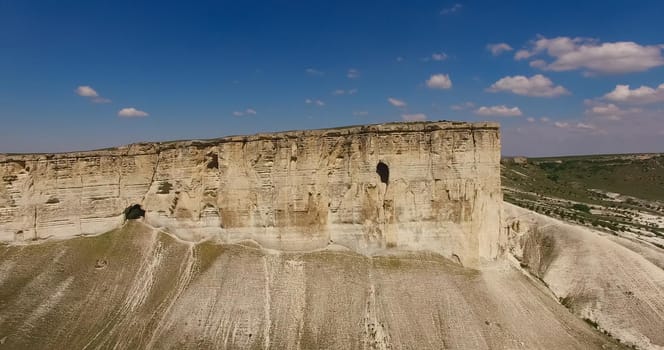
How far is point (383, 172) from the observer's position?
32.3 metres

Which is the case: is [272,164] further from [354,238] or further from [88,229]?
[88,229]

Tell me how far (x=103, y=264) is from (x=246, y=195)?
10682 mm

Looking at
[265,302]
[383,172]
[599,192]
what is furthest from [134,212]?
[599,192]

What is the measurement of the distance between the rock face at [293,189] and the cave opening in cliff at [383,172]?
9cm

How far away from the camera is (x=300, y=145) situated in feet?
107

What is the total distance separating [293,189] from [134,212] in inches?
526

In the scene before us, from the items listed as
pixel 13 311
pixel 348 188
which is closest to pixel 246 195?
pixel 348 188

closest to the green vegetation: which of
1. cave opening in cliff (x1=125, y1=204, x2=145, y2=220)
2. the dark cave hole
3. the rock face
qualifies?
the rock face

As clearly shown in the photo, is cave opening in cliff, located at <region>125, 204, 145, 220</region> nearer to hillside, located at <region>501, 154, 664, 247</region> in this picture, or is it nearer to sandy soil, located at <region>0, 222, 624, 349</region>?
sandy soil, located at <region>0, 222, 624, 349</region>

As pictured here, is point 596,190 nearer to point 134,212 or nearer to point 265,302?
point 265,302

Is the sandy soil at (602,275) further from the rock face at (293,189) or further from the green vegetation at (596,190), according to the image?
the green vegetation at (596,190)

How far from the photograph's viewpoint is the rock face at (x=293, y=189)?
30.8 meters

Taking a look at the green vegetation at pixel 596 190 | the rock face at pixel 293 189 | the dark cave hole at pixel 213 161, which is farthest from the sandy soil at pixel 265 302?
the green vegetation at pixel 596 190

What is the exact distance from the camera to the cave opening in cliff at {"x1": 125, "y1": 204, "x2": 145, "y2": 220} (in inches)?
1371
